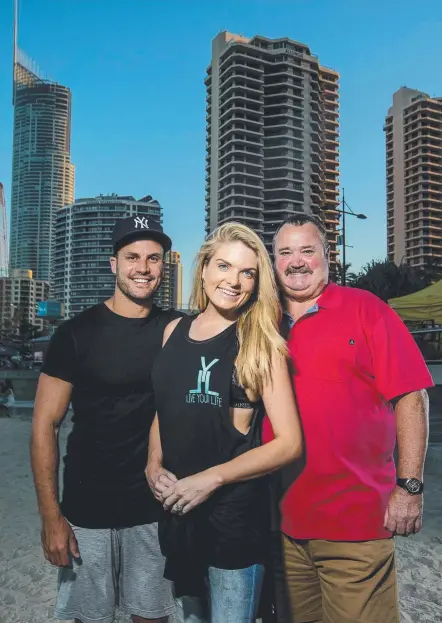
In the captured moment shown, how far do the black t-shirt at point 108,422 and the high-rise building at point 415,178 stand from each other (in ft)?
393

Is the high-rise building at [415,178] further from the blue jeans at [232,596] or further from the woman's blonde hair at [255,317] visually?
the blue jeans at [232,596]

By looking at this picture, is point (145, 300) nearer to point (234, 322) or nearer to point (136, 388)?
point (136, 388)

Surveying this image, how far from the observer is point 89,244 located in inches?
5728

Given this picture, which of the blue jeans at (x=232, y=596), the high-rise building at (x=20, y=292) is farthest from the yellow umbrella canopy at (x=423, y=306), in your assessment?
the high-rise building at (x=20, y=292)

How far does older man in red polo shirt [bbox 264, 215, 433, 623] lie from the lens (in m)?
2.06

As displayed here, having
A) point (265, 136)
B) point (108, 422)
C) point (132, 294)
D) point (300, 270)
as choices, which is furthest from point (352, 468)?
point (265, 136)

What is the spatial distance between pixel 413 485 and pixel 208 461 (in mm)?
919

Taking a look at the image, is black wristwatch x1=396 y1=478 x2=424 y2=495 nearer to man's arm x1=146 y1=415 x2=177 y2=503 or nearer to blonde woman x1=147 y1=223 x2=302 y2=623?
blonde woman x1=147 y1=223 x2=302 y2=623

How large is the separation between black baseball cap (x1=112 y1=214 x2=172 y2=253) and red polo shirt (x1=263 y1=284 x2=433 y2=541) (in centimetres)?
78

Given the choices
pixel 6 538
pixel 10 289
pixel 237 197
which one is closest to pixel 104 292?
pixel 10 289

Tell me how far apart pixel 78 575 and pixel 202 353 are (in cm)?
114

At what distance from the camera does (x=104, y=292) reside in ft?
472

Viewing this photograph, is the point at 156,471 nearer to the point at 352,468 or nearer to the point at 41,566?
the point at 352,468

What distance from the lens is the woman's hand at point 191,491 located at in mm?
1663
